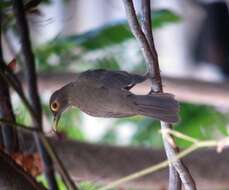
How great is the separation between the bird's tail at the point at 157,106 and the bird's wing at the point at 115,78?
1cm

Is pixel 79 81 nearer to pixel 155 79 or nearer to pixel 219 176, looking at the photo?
pixel 155 79

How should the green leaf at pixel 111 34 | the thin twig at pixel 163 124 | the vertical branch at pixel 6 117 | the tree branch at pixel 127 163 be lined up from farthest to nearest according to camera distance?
the green leaf at pixel 111 34
the tree branch at pixel 127 163
the vertical branch at pixel 6 117
the thin twig at pixel 163 124

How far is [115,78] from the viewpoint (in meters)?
0.38

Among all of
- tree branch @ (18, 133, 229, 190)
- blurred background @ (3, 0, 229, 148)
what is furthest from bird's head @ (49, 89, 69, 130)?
tree branch @ (18, 133, 229, 190)

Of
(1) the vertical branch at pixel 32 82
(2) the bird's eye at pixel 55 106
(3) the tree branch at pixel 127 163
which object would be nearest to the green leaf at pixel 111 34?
(3) the tree branch at pixel 127 163

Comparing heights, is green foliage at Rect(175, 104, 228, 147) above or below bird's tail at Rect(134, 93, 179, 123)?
below

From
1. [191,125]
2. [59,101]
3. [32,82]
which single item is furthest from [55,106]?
[191,125]

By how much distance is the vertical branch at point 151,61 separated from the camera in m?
0.34

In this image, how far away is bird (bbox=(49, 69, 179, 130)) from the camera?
37 cm

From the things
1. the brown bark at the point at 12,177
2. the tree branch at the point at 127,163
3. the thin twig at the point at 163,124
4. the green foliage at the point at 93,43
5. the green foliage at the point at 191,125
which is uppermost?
the thin twig at the point at 163,124

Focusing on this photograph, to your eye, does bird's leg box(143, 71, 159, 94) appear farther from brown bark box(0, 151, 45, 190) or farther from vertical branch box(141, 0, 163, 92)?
brown bark box(0, 151, 45, 190)

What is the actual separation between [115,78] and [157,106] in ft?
0.12

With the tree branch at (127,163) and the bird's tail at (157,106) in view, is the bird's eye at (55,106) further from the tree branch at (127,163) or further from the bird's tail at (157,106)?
the tree branch at (127,163)

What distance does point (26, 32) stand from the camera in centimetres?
52
